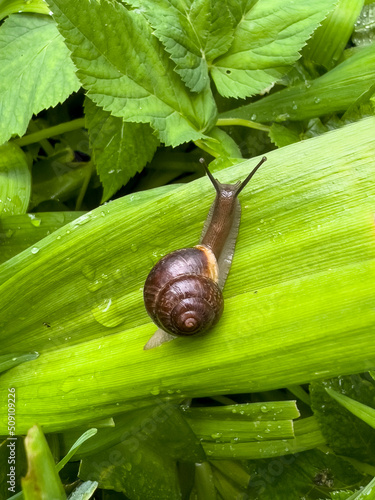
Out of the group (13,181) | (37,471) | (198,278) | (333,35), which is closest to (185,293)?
(198,278)

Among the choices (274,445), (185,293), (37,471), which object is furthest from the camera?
(274,445)

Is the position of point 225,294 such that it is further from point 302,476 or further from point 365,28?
point 365,28

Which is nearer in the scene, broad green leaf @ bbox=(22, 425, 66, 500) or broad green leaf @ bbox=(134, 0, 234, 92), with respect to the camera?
broad green leaf @ bbox=(22, 425, 66, 500)

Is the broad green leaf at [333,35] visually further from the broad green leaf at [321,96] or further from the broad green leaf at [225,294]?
the broad green leaf at [225,294]

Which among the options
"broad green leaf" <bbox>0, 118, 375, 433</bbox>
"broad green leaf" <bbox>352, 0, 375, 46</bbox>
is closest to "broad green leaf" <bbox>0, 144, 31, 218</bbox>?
"broad green leaf" <bbox>0, 118, 375, 433</bbox>

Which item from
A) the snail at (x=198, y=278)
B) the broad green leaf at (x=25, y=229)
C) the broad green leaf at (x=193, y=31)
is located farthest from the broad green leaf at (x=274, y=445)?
the broad green leaf at (x=193, y=31)

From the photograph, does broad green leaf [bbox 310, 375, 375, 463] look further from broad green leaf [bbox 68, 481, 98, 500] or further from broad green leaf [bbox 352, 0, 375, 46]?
broad green leaf [bbox 352, 0, 375, 46]
